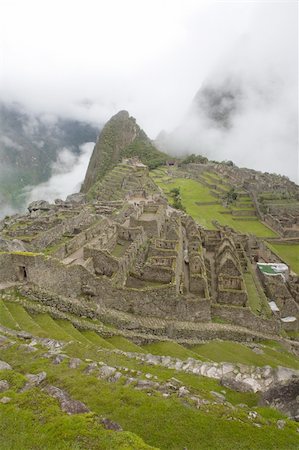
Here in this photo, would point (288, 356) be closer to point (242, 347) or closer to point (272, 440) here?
point (242, 347)

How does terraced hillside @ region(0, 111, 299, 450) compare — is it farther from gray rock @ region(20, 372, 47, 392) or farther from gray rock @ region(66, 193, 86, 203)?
gray rock @ region(66, 193, 86, 203)

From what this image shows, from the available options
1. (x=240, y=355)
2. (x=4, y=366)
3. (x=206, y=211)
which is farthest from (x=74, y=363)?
(x=206, y=211)

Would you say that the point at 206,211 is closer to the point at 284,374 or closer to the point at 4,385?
the point at 284,374

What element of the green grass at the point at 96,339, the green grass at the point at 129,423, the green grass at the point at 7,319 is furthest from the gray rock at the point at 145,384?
the green grass at the point at 7,319

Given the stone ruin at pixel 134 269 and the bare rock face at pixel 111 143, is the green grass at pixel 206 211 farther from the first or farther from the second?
the bare rock face at pixel 111 143

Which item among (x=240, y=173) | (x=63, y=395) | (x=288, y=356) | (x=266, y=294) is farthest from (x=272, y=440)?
(x=240, y=173)
